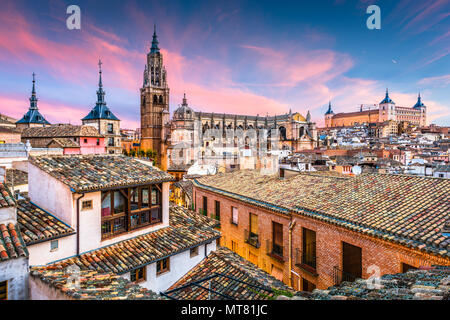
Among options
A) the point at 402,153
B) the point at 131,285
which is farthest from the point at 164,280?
the point at 402,153

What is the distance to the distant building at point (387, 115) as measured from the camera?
149 m

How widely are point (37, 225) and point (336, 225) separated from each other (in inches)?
388

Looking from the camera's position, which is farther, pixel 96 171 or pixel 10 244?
pixel 96 171

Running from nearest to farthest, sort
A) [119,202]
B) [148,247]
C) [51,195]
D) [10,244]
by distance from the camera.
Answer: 1. [10,244]
2. [51,195]
3. [148,247]
4. [119,202]

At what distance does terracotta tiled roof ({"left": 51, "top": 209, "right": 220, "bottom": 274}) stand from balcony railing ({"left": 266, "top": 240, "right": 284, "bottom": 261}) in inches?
123

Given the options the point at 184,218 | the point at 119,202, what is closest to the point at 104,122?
the point at 184,218

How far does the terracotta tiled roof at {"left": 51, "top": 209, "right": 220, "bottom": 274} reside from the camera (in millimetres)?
8219

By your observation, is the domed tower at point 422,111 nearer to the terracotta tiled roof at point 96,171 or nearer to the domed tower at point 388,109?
the domed tower at point 388,109

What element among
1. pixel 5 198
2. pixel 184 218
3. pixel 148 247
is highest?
pixel 5 198

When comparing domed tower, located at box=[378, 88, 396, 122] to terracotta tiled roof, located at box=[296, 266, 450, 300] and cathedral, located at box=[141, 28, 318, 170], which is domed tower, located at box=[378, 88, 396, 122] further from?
terracotta tiled roof, located at box=[296, 266, 450, 300]

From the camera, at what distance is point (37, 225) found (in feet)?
26.1

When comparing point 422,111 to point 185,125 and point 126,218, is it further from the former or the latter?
point 126,218

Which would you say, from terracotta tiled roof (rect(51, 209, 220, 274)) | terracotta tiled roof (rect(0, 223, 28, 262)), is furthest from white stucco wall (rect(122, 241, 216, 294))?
terracotta tiled roof (rect(0, 223, 28, 262))

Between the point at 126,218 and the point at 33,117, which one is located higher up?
the point at 33,117
